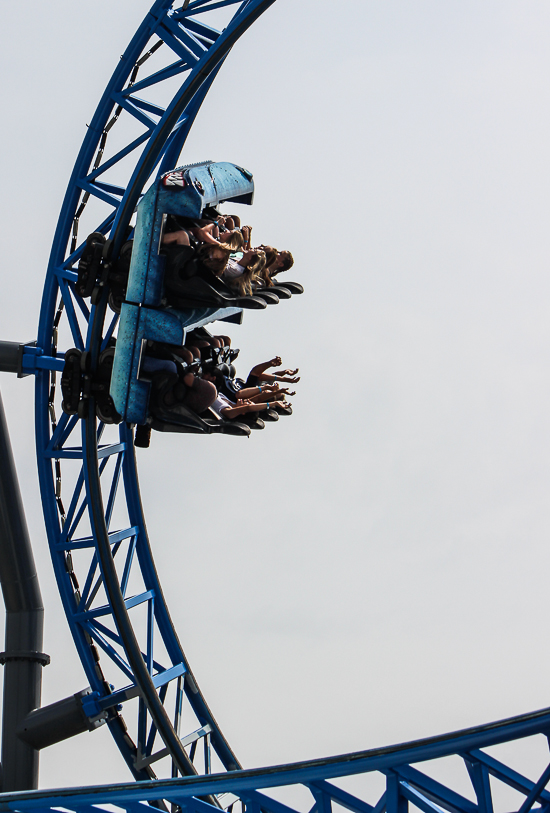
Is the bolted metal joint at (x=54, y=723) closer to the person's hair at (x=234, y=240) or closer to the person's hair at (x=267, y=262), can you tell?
the person's hair at (x=267, y=262)

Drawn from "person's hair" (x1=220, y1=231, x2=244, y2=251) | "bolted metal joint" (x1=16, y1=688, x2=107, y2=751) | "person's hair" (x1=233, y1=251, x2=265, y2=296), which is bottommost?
"bolted metal joint" (x1=16, y1=688, x2=107, y2=751)

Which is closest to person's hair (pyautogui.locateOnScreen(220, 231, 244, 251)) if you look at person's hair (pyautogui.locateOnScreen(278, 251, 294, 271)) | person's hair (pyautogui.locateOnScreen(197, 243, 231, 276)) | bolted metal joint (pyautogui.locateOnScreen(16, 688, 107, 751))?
person's hair (pyautogui.locateOnScreen(197, 243, 231, 276))

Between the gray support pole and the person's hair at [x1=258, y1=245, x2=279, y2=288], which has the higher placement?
the person's hair at [x1=258, y1=245, x2=279, y2=288]

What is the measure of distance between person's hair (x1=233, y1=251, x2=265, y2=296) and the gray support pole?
2472 millimetres

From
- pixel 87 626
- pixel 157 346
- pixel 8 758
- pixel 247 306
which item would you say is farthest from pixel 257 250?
pixel 8 758

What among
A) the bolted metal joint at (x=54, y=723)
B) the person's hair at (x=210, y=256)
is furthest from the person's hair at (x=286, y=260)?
the bolted metal joint at (x=54, y=723)

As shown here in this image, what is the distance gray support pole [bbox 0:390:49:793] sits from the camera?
9.22m

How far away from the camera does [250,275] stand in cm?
838

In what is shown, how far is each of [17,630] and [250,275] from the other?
3.70 metres

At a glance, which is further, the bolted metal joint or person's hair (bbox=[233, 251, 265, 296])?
the bolted metal joint

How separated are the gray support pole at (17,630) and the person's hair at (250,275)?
8.11 feet

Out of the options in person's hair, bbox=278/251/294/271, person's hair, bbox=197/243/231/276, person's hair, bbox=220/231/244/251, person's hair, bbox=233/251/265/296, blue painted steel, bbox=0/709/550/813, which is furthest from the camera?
person's hair, bbox=278/251/294/271

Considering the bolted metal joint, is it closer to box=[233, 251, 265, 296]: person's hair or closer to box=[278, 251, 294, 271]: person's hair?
box=[233, 251, 265, 296]: person's hair

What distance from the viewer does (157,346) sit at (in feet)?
27.2
